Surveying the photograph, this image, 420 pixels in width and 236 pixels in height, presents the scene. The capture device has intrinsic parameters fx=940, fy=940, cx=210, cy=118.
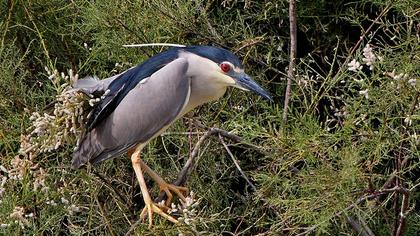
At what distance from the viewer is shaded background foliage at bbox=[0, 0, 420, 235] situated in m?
1.86

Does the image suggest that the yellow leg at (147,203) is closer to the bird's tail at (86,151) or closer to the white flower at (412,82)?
the bird's tail at (86,151)

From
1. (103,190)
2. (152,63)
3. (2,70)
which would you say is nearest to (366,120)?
(152,63)

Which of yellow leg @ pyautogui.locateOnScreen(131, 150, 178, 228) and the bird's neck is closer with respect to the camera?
yellow leg @ pyautogui.locateOnScreen(131, 150, 178, 228)

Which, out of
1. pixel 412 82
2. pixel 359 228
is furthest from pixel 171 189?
pixel 412 82

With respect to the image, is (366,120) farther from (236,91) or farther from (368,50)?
(236,91)

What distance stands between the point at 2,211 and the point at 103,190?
34 cm

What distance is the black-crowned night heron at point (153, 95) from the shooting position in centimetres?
206

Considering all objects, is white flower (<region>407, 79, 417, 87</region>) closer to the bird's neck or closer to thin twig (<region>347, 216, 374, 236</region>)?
thin twig (<region>347, 216, 374, 236</region>)

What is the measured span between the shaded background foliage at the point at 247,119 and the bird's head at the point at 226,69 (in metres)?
0.09

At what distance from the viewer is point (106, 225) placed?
2094 mm

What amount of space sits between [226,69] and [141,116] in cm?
23

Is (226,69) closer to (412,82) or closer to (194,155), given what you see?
(194,155)

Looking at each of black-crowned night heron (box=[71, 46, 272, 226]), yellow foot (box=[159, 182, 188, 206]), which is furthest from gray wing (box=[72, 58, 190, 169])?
yellow foot (box=[159, 182, 188, 206])

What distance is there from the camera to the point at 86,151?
2090mm
